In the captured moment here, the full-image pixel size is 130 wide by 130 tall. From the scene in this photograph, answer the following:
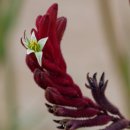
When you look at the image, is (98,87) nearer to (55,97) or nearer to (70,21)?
(55,97)

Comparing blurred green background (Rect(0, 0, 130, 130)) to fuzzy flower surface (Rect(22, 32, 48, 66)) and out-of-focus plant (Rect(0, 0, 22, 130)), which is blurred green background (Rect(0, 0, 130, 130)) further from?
fuzzy flower surface (Rect(22, 32, 48, 66))

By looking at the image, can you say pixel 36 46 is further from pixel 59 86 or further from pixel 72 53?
pixel 72 53

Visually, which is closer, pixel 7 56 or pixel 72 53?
pixel 7 56

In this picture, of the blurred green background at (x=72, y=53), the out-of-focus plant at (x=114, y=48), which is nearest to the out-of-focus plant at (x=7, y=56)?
the blurred green background at (x=72, y=53)

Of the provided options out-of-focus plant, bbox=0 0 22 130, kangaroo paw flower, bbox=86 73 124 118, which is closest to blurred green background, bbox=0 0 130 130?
out-of-focus plant, bbox=0 0 22 130

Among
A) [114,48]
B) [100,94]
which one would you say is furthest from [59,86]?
[114,48]

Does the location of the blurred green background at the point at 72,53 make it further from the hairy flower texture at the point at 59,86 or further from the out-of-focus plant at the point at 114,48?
the hairy flower texture at the point at 59,86

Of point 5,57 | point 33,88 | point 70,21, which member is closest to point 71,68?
point 33,88
